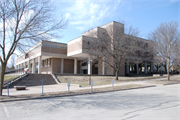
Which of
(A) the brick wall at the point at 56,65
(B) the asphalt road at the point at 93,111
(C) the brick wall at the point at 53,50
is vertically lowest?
(B) the asphalt road at the point at 93,111

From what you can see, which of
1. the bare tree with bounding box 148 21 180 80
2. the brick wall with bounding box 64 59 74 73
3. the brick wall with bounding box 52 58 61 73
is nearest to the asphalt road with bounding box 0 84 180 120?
the bare tree with bounding box 148 21 180 80

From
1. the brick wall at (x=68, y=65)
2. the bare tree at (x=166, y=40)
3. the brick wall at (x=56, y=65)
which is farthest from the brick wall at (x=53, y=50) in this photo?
the bare tree at (x=166, y=40)

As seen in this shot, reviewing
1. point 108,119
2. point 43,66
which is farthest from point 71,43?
point 108,119

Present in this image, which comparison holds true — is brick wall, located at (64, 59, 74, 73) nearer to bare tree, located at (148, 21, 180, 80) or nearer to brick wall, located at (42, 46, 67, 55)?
brick wall, located at (42, 46, 67, 55)

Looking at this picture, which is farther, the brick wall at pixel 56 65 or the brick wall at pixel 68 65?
the brick wall at pixel 68 65

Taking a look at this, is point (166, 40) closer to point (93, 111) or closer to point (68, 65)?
point (93, 111)

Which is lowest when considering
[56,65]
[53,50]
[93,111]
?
[93,111]

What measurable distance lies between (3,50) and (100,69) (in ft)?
117

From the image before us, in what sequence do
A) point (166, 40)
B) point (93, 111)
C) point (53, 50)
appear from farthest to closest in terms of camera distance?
point (53, 50), point (166, 40), point (93, 111)

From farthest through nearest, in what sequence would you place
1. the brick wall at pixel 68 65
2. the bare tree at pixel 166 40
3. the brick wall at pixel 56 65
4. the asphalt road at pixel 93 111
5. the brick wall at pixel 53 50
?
the brick wall at pixel 68 65 < the brick wall at pixel 56 65 < the brick wall at pixel 53 50 < the bare tree at pixel 166 40 < the asphalt road at pixel 93 111

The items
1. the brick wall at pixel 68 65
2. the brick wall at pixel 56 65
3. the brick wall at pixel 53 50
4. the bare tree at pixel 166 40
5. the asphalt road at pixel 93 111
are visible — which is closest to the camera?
the asphalt road at pixel 93 111

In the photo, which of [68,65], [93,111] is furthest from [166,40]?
[68,65]

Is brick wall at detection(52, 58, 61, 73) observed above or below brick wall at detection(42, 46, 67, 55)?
below

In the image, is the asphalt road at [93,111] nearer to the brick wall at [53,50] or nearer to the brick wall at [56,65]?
the brick wall at [53,50]
